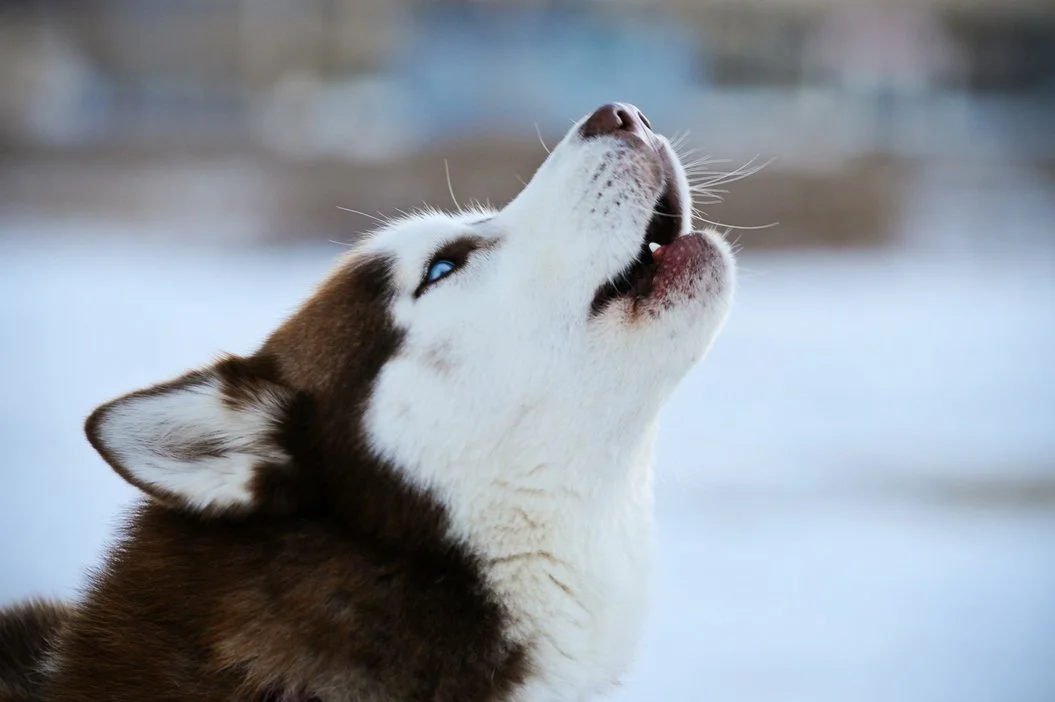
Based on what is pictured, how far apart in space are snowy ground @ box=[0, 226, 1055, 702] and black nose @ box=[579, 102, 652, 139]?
1.46 m

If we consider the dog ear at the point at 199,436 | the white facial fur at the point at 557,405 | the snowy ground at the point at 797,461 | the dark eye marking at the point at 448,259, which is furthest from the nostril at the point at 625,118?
the snowy ground at the point at 797,461

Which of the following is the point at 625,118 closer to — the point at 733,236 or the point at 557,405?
the point at 557,405

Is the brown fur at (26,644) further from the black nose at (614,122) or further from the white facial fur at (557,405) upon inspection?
the black nose at (614,122)

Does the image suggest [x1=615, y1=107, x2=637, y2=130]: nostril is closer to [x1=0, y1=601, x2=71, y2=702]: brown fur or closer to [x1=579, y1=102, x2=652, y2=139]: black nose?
[x1=579, y1=102, x2=652, y2=139]: black nose

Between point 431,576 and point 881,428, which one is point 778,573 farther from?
point 431,576

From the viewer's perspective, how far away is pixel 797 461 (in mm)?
6363

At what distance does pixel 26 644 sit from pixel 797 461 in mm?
4519

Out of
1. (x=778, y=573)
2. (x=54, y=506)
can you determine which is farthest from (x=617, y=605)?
(x=54, y=506)

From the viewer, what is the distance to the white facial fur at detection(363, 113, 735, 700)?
225cm

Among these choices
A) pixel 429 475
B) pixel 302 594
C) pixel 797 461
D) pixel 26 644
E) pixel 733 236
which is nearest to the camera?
pixel 302 594

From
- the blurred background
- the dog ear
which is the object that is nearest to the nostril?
the blurred background

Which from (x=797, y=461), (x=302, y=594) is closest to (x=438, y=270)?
(x=302, y=594)

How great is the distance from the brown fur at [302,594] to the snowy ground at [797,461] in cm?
147

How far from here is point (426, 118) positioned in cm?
1809
